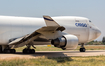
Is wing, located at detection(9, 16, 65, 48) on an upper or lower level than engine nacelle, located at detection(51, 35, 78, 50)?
upper

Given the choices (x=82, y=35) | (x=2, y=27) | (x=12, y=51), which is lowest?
(x=12, y=51)

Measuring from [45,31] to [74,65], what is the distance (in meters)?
4.87

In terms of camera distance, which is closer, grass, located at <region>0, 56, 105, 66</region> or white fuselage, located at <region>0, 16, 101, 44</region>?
grass, located at <region>0, 56, 105, 66</region>

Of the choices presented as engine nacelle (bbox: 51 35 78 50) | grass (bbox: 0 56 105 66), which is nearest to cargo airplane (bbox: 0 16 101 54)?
engine nacelle (bbox: 51 35 78 50)

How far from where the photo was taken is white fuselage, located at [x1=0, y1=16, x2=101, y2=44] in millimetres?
18219

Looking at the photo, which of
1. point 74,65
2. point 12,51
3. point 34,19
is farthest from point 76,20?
point 74,65

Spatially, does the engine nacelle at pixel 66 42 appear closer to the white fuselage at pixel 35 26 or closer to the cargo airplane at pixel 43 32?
A: the cargo airplane at pixel 43 32

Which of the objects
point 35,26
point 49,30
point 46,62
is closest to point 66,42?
point 49,30

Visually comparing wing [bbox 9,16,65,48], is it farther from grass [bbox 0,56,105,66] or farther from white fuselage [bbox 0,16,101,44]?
grass [bbox 0,56,105,66]

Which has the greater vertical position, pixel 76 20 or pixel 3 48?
pixel 76 20

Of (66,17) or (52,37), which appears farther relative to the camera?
(66,17)

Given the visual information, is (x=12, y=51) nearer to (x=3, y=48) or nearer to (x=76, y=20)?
(x=3, y=48)

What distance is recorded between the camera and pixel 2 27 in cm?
1802

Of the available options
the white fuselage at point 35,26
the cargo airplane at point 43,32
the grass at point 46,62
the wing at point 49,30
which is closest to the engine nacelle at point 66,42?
the cargo airplane at point 43,32
